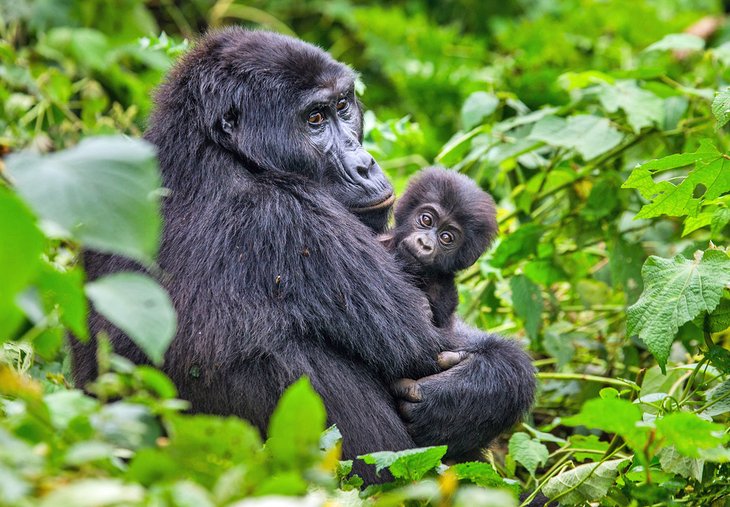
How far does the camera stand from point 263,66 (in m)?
3.08

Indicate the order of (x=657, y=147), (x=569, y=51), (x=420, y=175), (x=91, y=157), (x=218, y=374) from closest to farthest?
(x=91, y=157), (x=218, y=374), (x=420, y=175), (x=657, y=147), (x=569, y=51)

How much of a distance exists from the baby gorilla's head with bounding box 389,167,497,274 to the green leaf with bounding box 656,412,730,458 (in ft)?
4.61

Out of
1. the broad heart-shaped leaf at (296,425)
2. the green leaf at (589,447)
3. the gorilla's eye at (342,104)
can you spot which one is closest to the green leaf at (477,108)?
the gorilla's eye at (342,104)

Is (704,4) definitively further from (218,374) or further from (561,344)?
(218,374)

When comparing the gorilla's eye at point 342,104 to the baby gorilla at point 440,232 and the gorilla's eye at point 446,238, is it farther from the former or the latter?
the gorilla's eye at point 446,238

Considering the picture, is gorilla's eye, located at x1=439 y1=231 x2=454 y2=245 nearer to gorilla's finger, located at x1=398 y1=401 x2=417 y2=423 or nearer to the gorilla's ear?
gorilla's finger, located at x1=398 y1=401 x2=417 y2=423

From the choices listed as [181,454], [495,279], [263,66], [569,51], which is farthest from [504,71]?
[181,454]

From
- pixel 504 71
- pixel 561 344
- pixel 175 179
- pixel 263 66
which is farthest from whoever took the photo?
pixel 504 71

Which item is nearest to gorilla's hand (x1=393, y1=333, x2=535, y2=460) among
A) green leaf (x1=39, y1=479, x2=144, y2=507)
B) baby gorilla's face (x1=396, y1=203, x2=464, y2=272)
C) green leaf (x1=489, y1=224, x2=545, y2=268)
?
baby gorilla's face (x1=396, y1=203, x2=464, y2=272)

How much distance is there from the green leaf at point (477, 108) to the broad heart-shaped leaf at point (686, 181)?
1.39 meters

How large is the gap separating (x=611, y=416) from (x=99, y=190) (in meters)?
1.08

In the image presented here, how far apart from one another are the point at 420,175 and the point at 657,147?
156cm

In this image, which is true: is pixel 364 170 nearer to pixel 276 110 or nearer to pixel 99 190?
pixel 276 110

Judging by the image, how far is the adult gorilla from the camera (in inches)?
104
